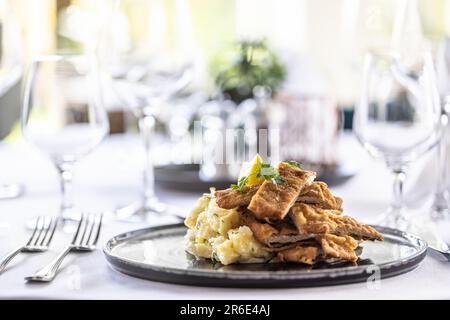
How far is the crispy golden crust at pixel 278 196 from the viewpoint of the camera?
1.16 meters

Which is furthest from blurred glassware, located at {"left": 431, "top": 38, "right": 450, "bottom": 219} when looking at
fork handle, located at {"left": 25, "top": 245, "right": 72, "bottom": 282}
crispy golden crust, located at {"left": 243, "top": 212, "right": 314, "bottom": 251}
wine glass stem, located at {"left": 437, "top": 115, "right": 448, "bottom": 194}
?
fork handle, located at {"left": 25, "top": 245, "right": 72, "bottom": 282}

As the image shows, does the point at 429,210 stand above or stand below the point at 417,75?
below

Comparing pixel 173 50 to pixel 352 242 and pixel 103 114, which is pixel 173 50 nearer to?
pixel 103 114

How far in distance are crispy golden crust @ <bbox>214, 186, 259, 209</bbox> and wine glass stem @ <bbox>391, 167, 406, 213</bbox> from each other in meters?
0.62

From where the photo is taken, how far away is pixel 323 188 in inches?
50.1

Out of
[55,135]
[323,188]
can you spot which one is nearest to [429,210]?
[323,188]

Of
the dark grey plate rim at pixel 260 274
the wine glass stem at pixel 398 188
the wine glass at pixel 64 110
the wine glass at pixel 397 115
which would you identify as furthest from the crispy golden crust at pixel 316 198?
the wine glass at pixel 64 110

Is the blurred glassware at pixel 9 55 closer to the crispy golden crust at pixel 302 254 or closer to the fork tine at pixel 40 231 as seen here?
the fork tine at pixel 40 231

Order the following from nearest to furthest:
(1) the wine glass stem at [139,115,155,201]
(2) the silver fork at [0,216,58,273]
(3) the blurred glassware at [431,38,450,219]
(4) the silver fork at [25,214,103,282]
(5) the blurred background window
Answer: (4) the silver fork at [25,214,103,282] → (2) the silver fork at [0,216,58,273] → (3) the blurred glassware at [431,38,450,219] → (1) the wine glass stem at [139,115,155,201] → (5) the blurred background window

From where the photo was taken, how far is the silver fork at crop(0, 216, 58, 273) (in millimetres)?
1288

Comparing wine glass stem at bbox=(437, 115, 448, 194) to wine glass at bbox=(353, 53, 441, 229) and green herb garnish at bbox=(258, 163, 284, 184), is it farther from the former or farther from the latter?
green herb garnish at bbox=(258, 163, 284, 184)

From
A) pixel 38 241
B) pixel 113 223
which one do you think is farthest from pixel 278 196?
pixel 113 223

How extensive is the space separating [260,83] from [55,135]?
1026 mm

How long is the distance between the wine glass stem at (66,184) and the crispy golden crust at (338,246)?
816 mm
